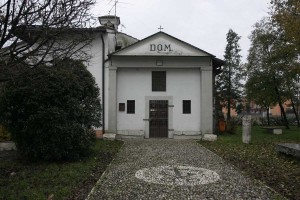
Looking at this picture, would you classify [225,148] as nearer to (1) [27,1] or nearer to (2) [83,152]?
(2) [83,152]

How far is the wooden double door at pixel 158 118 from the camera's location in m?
22.5

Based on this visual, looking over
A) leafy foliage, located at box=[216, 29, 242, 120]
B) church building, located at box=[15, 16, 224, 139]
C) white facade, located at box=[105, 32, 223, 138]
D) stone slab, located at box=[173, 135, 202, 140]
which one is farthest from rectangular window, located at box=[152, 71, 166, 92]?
leafy foliage, located at box=[216, 29, 242, 120]

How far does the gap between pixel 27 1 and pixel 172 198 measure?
4.73 meters

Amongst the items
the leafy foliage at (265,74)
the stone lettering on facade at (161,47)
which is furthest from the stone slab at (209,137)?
the leafy foliage at (265,74)

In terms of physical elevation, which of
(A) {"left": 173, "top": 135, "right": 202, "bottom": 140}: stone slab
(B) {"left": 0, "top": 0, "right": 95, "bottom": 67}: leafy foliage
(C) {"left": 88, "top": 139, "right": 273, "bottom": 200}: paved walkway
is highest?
(B) {"left": 0, "top": 0, "right": 95, "bottom": 67}: leafy foliage

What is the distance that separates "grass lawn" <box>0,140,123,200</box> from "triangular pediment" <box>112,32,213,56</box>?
372 inches

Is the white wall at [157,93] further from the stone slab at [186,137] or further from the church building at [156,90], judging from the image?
the stone slab at [186,137]

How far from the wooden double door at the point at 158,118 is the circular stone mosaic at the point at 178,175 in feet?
36.2

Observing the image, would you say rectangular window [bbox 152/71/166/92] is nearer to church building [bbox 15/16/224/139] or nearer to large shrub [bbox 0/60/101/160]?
church building [bbox 15/16/224/139]

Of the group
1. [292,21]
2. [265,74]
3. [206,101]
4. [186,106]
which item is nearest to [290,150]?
[292,21]

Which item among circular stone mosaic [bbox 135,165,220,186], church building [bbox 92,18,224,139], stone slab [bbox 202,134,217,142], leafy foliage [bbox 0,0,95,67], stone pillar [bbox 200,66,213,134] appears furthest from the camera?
church building [bbox 92,18,224,139]

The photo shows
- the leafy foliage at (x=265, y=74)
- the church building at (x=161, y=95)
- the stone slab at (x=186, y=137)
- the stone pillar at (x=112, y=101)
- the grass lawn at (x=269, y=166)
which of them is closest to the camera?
the grass lawn at (x=269, y=166)

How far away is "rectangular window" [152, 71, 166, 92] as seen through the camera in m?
22.6

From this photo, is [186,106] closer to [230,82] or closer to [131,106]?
[131,106]
